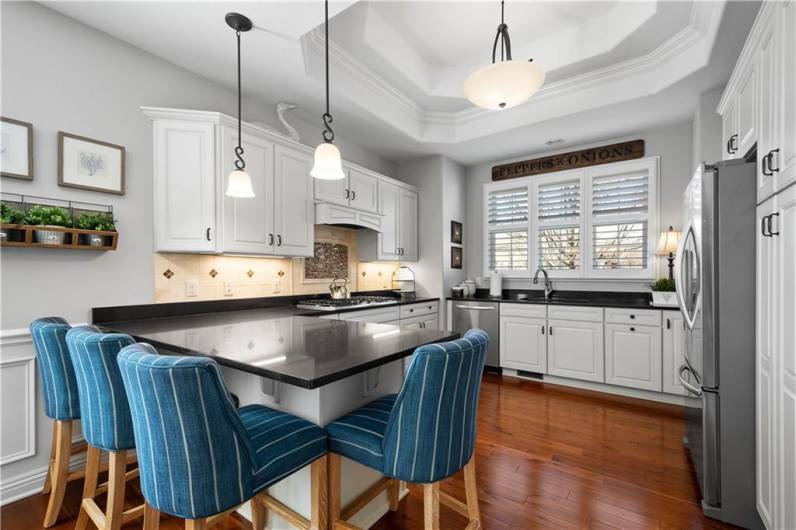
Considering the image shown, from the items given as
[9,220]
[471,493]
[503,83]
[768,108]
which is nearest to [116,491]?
[471,493]

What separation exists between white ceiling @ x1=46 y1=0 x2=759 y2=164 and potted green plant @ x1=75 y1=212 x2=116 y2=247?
3.85 ft

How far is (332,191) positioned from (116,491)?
265 cm

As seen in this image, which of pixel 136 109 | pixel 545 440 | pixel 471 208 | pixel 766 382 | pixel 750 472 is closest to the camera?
pixel 766 382

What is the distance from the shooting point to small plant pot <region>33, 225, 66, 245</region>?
1909mm

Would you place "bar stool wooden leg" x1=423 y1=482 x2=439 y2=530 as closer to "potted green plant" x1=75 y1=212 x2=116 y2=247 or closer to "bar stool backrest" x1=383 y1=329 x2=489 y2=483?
"bar stool backrest" x1=383 y1=329 x2=489 y2=483

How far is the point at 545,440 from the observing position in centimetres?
260

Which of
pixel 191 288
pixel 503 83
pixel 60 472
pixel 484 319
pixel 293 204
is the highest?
pixel 503 83

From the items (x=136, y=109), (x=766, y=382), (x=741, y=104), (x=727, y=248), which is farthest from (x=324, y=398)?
(x=741, y=104)

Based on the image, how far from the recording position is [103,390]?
1.37m

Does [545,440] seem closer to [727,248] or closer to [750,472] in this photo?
[750,472]

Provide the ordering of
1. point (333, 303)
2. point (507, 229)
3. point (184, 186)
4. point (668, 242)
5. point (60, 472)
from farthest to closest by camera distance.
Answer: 1. point (507, 229)
2. point (668, 242)
3. point (333, 303)
4. point (184, 186)
5. point (60, 472)

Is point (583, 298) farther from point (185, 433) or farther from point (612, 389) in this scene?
point (185, 433)

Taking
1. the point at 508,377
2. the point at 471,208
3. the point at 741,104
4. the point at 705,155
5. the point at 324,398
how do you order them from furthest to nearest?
the point at 471,208 < the point at 508,377 < the point at 705,155 < the point at 741,104 < the point at 324,398

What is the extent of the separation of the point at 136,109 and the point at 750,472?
13.1 feet
